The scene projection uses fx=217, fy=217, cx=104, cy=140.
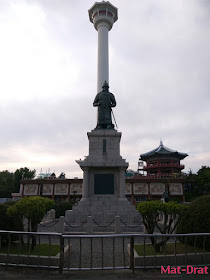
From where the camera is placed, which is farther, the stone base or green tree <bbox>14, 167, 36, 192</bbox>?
green tree <bbox>14, 167, 36, 192</bbox>

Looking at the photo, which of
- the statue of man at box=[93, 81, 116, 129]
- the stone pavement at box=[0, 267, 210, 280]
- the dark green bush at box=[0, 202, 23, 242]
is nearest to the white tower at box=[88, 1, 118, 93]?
the statue of man at box=[93, 81, 116, 129]

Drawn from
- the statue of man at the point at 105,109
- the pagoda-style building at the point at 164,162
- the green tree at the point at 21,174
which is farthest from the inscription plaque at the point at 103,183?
the green tree at the point at 21,174

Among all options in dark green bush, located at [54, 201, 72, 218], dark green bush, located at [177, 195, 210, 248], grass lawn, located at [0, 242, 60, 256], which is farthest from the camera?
dark green bush, located at [54, 201, 72, 218]

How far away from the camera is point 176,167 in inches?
2100

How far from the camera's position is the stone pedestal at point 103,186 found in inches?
561

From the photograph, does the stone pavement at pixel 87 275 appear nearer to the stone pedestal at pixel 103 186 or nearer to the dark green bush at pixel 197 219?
the dark green bush at pixel 197 219

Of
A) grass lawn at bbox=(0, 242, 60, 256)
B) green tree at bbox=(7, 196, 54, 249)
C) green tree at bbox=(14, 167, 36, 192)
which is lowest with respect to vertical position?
grass lawn at bbox=(0, 242, 60, 256)

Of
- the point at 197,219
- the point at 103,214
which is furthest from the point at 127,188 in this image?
the point at 197,219

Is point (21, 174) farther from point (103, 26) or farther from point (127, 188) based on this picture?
point (103, 26)

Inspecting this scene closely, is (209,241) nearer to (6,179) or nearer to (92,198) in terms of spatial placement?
(92,198)

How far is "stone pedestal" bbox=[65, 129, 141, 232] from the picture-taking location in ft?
46.7

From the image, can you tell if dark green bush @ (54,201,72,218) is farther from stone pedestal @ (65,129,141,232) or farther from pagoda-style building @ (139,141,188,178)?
pagoda-style building @ (139,141,188,178)

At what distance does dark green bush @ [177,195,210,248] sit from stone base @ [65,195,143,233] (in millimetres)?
5611

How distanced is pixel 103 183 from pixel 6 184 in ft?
172
